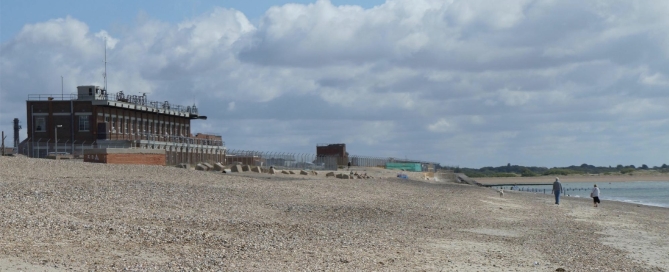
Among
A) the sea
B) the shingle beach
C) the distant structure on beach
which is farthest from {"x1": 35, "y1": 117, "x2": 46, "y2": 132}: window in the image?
the sea

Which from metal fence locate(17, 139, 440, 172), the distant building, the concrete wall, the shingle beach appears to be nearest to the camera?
the shingle beach

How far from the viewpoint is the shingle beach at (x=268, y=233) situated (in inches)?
570

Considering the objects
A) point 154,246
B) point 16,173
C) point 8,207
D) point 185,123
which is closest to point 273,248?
point 154,246

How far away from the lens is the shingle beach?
1448 cm

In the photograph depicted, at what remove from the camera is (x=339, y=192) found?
3706 cm

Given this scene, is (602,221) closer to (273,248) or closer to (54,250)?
(273,248)

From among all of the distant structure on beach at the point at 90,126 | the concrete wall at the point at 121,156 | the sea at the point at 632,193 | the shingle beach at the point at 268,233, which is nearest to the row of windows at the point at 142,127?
the distant structure on beach at the point at 90,126

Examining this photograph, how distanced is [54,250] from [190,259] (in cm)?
232

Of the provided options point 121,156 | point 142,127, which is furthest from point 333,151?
point 121,156

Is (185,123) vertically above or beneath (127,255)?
above

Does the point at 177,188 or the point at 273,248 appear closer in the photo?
the point at 273,248

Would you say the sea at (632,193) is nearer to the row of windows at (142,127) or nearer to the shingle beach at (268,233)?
the shingle beach at (268,233)

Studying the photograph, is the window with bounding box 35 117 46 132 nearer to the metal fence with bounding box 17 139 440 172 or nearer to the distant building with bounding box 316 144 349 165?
the metal fence with bounding box 17 139 440 172

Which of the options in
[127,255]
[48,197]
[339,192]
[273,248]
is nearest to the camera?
[127,255]
